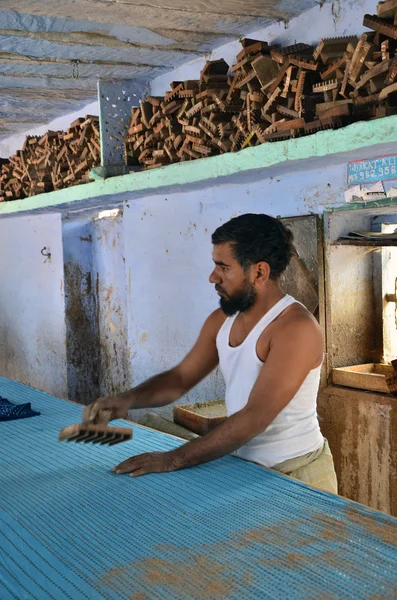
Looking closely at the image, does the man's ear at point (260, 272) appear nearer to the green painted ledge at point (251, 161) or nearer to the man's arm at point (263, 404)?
the man's arm at point (263, 404)

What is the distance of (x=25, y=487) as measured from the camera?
260 centimetres

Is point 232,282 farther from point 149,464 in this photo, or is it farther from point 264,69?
A: point 264,69

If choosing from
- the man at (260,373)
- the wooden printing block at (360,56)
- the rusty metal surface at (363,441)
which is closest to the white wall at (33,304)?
the rusty metal surface at (363,441)

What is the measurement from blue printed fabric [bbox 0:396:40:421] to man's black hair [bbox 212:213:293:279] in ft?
5.18

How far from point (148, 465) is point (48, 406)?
1.56m

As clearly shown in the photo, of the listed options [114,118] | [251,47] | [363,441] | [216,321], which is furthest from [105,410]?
[114,118]

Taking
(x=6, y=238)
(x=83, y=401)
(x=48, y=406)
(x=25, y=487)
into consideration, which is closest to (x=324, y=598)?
(x=25, y=487)

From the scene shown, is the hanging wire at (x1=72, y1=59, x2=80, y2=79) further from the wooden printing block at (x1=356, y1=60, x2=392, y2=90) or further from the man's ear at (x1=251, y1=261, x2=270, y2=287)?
the man's ear at (x1=251, y1=261, x2=270, y2=287)

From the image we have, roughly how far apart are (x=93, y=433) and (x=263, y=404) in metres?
0.66

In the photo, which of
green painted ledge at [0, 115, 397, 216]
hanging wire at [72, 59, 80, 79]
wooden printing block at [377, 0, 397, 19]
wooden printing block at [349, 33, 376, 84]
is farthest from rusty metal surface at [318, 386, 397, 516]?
hanging wire at [72, 59, 80, 79]

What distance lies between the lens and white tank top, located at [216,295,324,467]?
110 inches

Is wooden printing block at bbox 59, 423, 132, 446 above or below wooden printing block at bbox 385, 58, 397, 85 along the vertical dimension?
below

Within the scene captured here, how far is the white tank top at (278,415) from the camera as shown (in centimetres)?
279

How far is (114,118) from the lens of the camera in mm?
6660
